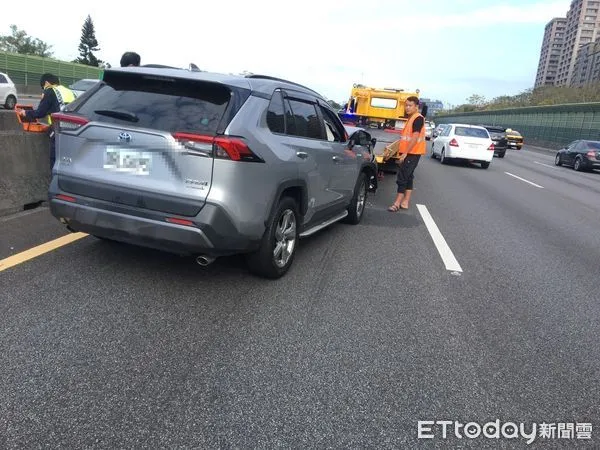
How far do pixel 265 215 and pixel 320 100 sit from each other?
2.16m

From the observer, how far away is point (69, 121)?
421 centimetres

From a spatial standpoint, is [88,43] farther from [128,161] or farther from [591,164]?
[128,161]

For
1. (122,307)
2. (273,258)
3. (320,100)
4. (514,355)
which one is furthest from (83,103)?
(514,355)

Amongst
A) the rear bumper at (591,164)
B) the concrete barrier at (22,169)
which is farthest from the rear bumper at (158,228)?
the rear bumper at (591,164)

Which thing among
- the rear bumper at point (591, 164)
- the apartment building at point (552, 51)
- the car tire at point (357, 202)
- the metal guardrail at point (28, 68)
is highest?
the apartment building at point (552, 51)

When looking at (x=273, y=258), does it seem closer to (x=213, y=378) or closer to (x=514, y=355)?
(x=213, y=378)

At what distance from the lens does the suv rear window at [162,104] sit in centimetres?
396

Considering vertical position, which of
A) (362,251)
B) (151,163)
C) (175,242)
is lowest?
(362,251)

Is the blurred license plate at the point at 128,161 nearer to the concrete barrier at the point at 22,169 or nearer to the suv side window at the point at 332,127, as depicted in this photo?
the suv side window at the point at 332,127

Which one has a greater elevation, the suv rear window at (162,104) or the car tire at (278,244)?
the suv rear window at (162,104)

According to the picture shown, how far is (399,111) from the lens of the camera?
16.0 m

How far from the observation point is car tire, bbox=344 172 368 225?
23.6ft

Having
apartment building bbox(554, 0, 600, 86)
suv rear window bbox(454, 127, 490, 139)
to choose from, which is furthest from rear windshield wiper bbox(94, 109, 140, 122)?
apartment building bbox(554, 0, 600, 86)

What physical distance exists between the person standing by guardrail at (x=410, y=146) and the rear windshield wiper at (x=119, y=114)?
5.69 m
